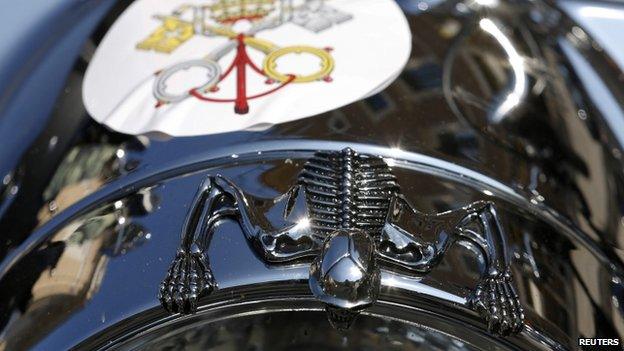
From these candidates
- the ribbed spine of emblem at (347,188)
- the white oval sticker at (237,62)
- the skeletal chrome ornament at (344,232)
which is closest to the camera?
the skeletal chrome ornament at (344,232)

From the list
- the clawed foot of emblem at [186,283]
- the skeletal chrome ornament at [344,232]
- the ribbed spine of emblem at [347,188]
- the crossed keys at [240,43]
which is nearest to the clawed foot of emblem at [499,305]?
the skeletal chrome ornament at [344,232]

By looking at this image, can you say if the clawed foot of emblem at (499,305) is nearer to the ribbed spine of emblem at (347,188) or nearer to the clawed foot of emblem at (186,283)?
the ribbed spine of emblem at (347,188)

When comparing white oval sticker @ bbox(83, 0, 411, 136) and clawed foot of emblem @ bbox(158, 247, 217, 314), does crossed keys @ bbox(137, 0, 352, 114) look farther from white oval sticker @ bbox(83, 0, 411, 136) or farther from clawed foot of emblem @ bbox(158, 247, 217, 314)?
clawed foot of emblem @ bbox(158, 247, 217, 314)

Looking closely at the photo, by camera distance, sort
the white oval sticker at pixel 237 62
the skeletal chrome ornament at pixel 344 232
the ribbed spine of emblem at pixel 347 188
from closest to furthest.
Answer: the skeletal chrome ornament at pixel 344 232 < the ribbed spine of emblem at pixel 347 188 < the white oval sticker at pixel 237 62

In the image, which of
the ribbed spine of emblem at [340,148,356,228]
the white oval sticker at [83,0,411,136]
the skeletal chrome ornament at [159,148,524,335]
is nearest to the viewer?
the skeletal chrome ornament at [159,148,524,335]

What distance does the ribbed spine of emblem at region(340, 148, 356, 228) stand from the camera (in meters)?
1.10

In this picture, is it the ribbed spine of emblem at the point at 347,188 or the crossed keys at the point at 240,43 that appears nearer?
the ribbed spine of emblem at the point at 347,188

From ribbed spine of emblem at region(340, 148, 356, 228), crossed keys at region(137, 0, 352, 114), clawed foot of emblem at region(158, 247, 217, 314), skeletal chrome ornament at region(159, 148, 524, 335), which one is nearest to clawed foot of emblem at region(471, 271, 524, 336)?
skeletal chrome ornament at region(159, 148, 524, 335)

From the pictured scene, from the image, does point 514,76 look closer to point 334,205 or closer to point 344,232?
point 334,205

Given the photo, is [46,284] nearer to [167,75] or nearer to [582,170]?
[167,75]

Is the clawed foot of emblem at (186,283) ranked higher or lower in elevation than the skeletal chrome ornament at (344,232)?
lower

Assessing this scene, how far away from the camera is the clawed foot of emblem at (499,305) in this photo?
3.38 ft

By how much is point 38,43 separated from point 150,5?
205mm

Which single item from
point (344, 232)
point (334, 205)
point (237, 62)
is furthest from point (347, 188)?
point (237, 62)
